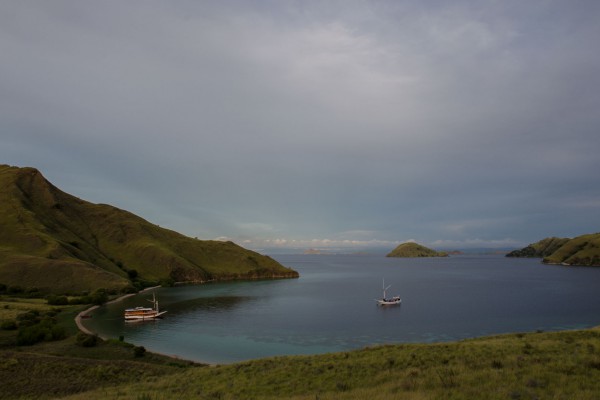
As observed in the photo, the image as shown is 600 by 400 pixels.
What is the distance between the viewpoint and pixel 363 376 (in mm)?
22188

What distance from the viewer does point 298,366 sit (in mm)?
27703

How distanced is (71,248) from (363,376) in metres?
142

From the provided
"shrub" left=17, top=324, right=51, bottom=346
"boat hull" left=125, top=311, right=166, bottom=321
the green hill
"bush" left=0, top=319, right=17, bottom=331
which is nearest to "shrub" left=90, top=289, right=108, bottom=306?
the green hill

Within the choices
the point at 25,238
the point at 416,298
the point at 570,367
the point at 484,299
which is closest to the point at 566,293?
the point at 484,299

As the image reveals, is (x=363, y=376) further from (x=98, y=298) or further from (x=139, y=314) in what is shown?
(x=98, y=298)

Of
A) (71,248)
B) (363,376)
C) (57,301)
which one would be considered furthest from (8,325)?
(71,248)

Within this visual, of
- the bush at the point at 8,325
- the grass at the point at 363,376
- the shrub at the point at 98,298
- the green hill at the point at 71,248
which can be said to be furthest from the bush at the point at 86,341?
the green hill at the point at 71,248

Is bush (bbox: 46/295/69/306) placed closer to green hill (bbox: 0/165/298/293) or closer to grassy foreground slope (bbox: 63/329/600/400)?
green hill (bbox: 0/165/298/293)

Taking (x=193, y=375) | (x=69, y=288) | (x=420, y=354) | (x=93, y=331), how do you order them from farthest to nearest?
(x=69, y=288), (x=93, y=331), (x=193, y=375), (x=420, y=354)

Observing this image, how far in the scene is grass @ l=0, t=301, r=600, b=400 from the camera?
50.4 feet

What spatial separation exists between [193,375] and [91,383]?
858cm

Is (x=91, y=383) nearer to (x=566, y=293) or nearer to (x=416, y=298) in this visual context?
(x=416, y=298)

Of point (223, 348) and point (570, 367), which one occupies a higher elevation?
point (570, 367)

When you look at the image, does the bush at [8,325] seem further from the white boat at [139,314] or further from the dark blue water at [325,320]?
the white boat at [139,314]
